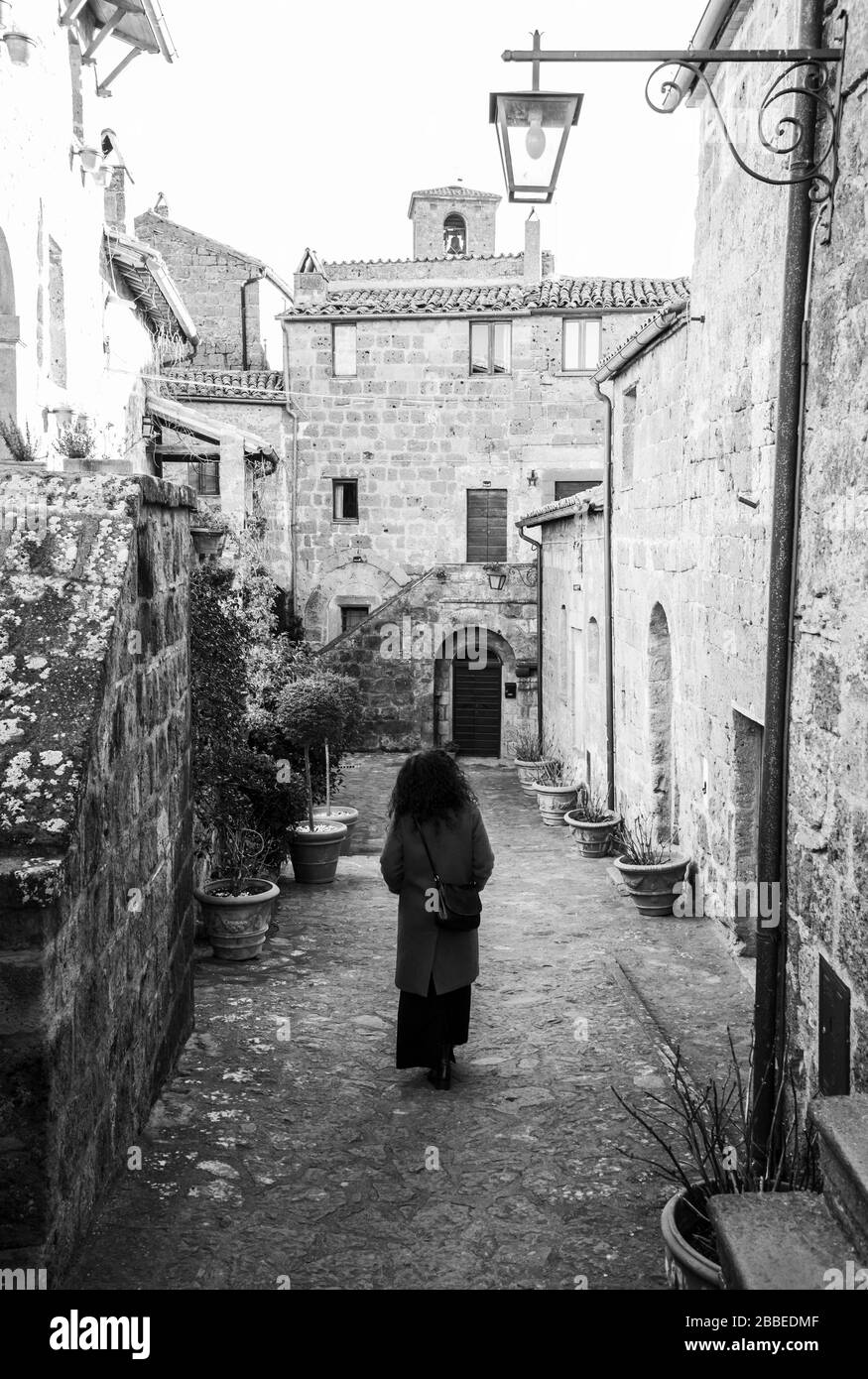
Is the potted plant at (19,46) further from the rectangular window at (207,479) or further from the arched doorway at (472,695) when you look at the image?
the arched doorway at (472,695)

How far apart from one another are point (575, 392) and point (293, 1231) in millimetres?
20753

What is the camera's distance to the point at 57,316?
11.7 meters

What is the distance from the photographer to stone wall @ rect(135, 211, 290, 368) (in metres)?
28.6

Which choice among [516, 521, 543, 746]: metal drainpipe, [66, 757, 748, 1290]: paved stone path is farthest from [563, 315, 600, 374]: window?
[66, 757, 748, 1290]: paved stone path

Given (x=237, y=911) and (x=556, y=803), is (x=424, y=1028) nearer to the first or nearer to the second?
(x=237, y=911)

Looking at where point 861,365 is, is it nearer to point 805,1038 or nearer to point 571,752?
point 805,1038

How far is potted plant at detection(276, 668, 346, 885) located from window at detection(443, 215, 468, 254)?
2955 centimetres

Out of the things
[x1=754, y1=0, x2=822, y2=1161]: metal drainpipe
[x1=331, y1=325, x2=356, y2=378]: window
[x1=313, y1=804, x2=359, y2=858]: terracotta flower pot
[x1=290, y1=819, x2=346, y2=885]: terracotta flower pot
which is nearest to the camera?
[x1=754, y1=0, x2=822, y2=1161]: metal drainpipe

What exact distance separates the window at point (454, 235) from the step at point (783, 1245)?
3662 centimetres

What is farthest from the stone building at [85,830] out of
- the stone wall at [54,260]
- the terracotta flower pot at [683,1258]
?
the stone wall at [54,260]

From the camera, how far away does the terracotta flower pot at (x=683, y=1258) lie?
3.29 m

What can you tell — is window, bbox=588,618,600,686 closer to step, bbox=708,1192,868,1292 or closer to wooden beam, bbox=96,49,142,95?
wooden beam, bbox=96,49,142,95

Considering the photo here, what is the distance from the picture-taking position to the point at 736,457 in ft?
23.6

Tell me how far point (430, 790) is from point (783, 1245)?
3.12 meters
